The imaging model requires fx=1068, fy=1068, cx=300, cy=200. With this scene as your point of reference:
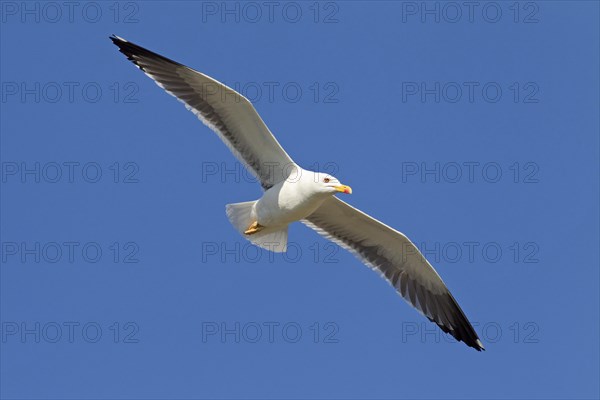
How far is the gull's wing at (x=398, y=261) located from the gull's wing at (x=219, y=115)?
32.3 inches

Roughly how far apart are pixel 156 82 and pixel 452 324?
3.99 metres

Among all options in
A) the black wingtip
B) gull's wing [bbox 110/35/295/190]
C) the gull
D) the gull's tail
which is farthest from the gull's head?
the black wingtip

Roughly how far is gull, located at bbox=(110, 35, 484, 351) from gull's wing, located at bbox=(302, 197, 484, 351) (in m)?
0.01

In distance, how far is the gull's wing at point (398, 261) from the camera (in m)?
10.7

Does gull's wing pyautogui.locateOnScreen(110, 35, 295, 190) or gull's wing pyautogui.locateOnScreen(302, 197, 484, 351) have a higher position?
gull's wing pyautogui.locateOnScreen(110, 35, 295, 190)

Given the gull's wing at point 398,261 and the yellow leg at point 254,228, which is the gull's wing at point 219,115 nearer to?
the yellow leg at point 254,228

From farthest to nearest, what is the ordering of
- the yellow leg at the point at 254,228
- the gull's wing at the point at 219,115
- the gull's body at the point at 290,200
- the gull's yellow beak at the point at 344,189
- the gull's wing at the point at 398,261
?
1. the gull's wing at the point at 398,261
2. the yellow leg at the point at 254,228
3. the gull's wing at the point at 219,115
4. the gull's body at the point at 290,200
5. the gull's yellow beak at the point at 344,189

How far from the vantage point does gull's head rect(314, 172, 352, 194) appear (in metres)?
9.55

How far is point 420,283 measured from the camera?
11.0 meters

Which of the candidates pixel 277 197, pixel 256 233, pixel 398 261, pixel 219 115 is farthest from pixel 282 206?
pixel 398 261

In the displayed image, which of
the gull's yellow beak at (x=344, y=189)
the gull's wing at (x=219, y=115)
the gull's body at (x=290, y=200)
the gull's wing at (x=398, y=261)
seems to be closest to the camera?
the gull's yellow beak at (x=344, y=189)

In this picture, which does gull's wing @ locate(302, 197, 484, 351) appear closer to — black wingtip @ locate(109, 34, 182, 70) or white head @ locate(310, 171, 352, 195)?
white head @ locate(310, 171, 352, 195)

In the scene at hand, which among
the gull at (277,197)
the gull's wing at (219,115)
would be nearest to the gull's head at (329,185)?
the gull at (277,197)

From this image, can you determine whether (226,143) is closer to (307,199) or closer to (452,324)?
(307,199)
